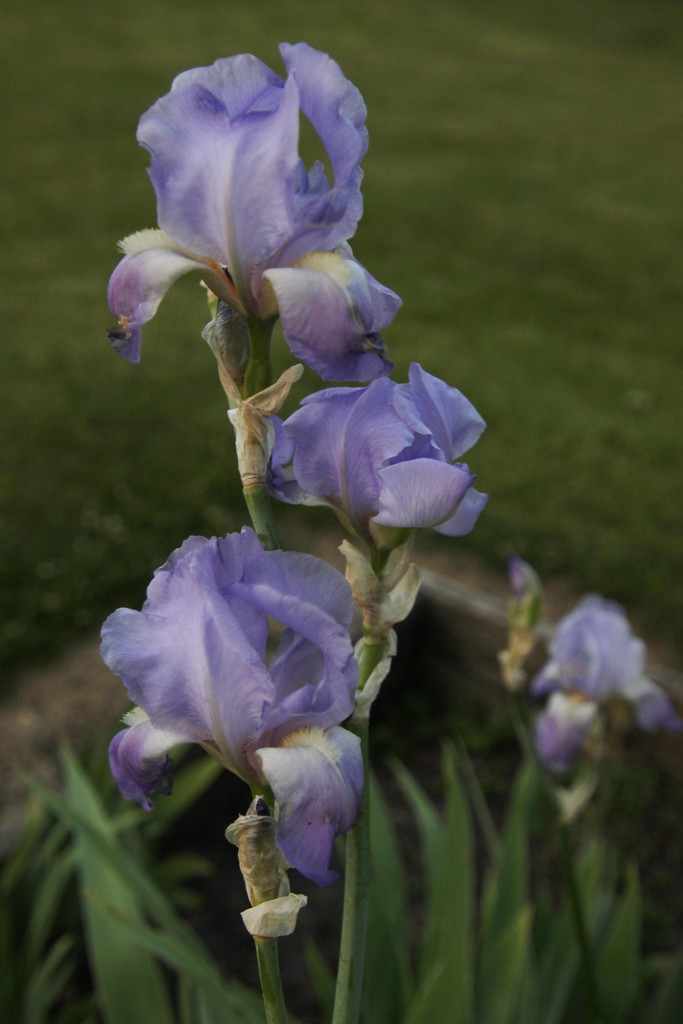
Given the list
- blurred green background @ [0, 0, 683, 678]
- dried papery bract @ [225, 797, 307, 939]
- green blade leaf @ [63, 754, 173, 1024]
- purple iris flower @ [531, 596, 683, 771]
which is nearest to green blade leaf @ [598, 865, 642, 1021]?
purple iris flower @ [531, 596, 683, 771]

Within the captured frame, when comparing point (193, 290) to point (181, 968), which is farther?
point (193, 290)

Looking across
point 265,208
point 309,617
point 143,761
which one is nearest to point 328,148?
point 265,208

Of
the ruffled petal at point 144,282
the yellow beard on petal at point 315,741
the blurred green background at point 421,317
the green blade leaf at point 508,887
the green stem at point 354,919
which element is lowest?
the blurred green background at point 421,317

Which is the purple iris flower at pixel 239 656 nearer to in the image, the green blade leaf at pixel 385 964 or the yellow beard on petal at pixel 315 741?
the yellow beard on petal at pixel 315 741

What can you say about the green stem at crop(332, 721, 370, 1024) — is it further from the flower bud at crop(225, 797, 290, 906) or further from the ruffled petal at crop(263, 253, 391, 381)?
the ruffled petal at crop(263, 253, 391, 381)

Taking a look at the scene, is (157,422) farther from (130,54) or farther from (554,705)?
(130,54)

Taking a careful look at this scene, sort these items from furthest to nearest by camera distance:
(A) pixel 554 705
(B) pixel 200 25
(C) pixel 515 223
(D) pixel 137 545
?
(B) pixel 200 25
(C) pixel 515 223
(D) pixel 137 545
(A) pixel 554 705

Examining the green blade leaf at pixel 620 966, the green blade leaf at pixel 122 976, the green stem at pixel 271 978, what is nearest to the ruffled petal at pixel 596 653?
the green blade leaf at pixel 620 966

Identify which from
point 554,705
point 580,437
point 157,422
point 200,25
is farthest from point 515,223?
point 200,25
